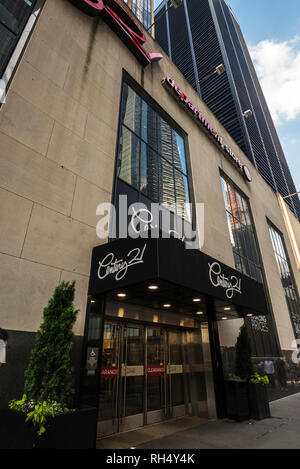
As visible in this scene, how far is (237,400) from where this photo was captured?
8836 millimetres

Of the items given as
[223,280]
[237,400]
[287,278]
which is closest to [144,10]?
[223,280]

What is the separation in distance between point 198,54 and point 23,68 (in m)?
84.4

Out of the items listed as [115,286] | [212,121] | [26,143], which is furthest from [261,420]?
[212,121]

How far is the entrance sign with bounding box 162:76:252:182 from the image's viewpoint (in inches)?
551

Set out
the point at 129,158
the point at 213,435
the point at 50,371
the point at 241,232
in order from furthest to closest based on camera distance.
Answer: the point at 241,232 → the point at 129,158 → the point at 213,435 → the point at 50,371

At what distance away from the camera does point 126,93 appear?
11.0 metres

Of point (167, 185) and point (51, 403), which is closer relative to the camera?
point (51, 403)

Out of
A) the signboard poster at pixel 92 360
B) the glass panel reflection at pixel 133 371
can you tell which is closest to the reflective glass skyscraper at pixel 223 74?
the glass panel reflection at pixel 133 371

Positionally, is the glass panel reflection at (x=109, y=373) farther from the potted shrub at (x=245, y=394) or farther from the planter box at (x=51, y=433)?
the potted shrub at (x=245, y=394)

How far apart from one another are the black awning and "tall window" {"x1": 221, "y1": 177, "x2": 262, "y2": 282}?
7.75 m

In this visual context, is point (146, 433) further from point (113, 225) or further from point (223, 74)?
point (223, 74)

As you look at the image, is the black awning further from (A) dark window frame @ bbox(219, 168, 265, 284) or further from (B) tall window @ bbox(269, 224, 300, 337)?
(B) tall window @ bbox(269, 224, 300, 337)

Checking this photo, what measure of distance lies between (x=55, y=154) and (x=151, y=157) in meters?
5.03
